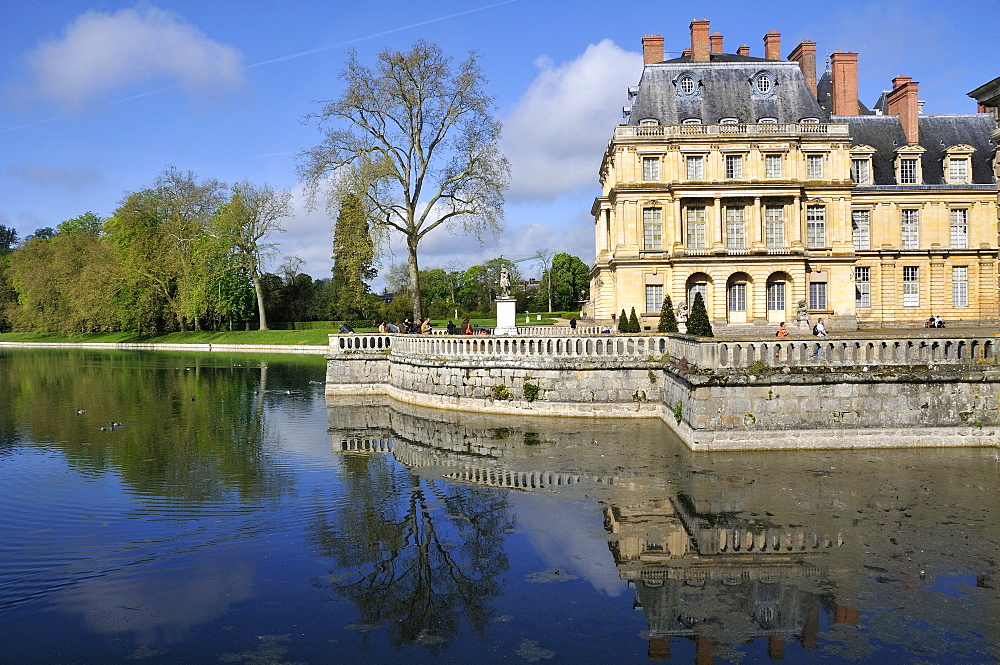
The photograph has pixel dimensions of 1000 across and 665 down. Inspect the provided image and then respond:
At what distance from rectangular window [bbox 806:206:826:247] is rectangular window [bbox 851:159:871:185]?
137 inches

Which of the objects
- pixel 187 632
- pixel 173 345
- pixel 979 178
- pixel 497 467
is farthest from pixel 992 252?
pixel 173 345

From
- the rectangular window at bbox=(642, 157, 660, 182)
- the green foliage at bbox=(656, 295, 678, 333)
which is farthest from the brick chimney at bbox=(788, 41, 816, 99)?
the green foliage at bbox=(656, 295, 678, 333)

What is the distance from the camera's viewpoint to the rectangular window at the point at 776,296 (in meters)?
36.4

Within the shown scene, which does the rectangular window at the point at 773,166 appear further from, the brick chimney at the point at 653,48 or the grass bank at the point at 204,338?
the grass bank at the point at 204,338

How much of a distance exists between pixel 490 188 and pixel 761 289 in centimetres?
1393

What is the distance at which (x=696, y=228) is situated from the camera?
3594cm

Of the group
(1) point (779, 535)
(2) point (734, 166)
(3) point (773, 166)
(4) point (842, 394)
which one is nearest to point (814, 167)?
(3) point (773, 166)

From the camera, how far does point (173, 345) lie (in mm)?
59594

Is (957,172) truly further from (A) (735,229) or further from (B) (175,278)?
(B) (175,278)

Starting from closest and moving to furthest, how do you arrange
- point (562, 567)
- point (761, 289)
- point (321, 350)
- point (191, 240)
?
point (562, 567) → point (761, 289) → point (321, 350) → point (191, 240)

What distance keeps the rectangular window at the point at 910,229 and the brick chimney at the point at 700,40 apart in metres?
13.0

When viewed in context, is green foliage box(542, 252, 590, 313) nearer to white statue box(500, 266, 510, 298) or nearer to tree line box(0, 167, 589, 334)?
tree line box(0, 167, 589, 334)

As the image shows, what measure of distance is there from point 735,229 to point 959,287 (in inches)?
509

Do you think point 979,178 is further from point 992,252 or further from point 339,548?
point 339,548
